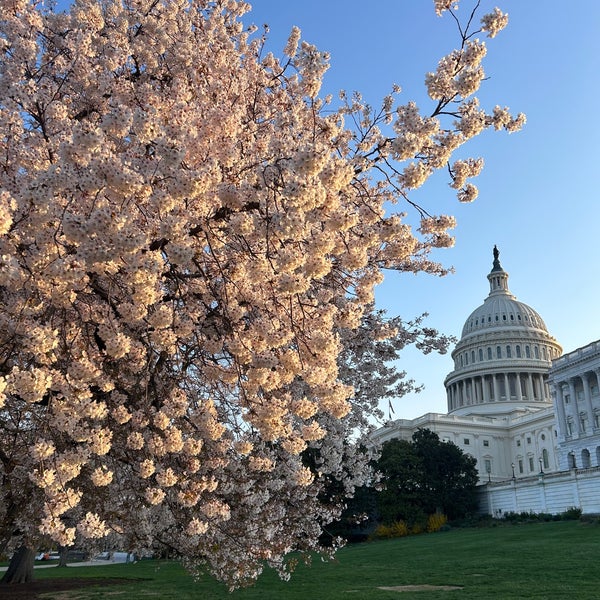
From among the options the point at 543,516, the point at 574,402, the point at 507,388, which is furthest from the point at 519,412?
the point at 543,516

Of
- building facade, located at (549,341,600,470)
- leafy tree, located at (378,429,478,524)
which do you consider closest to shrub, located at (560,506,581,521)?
leafy tree, located at (378,429,478,524)

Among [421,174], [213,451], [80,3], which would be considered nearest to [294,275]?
[421,174]

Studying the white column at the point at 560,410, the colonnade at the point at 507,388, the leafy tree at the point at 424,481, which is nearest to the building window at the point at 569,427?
the white column at the point at 560,410

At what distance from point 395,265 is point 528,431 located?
108324 mm

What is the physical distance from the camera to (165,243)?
24.5 ft

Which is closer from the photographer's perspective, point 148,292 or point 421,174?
point 148,292

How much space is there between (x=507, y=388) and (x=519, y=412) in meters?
7.04

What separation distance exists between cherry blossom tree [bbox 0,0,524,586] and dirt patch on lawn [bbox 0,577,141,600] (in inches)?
557

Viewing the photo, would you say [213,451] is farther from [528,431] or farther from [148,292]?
[528,431]

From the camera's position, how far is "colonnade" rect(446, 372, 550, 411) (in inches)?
4966

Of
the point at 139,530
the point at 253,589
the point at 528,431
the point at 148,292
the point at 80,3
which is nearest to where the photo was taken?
the point at 148,292

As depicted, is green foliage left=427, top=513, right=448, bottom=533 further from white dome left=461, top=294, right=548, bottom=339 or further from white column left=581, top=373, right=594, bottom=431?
white dome left=461, top=294, right=548, bottom=339

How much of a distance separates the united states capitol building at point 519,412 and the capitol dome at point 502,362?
20 cm

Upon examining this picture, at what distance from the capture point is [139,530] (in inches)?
488
